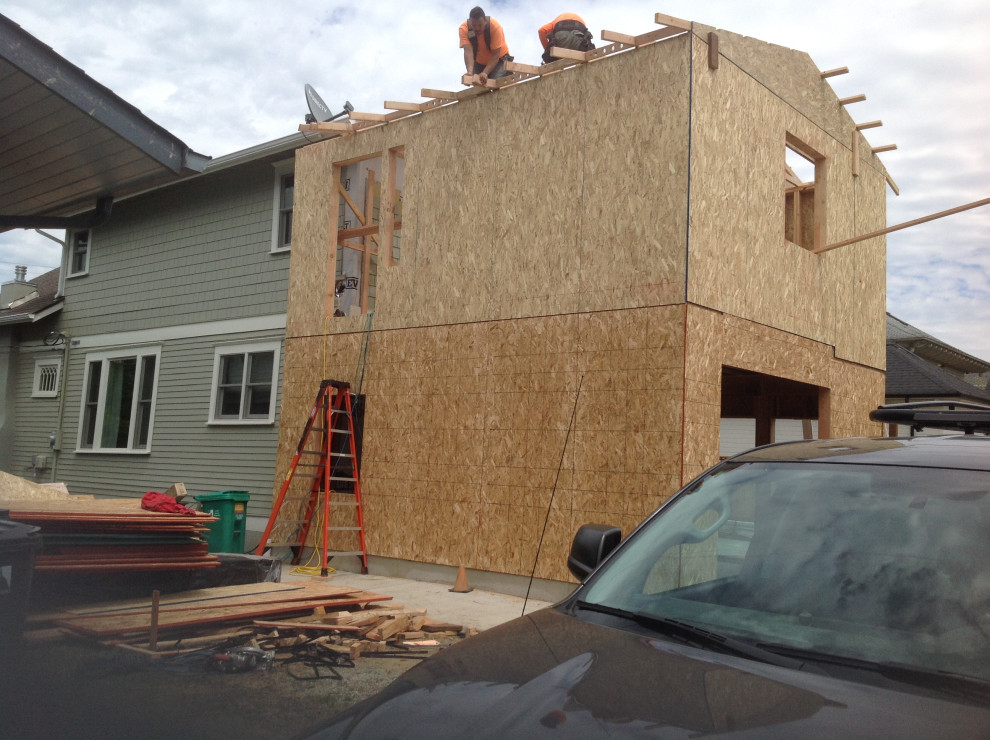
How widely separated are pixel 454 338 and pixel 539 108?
9.41 feet

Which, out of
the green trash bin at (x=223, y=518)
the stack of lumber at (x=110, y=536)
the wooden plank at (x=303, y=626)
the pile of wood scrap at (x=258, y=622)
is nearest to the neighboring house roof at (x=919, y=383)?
the green trash bin at (x=223, y=518)

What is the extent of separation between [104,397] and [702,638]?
16.5 metres

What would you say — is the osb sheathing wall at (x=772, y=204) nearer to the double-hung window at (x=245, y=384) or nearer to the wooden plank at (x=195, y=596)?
the wooden plank at (x=195, y=596)

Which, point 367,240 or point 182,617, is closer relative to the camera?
point 182,617

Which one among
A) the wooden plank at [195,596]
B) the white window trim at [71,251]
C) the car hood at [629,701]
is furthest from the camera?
the white window trim at [71,251]

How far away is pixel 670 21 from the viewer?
8734 millimetres

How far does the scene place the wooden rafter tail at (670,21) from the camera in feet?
28.6

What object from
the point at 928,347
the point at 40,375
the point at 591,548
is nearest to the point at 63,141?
the point at 591,548

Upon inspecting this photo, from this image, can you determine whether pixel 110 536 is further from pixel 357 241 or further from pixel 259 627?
pixel 357 241

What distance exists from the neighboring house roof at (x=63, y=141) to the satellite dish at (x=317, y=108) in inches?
264

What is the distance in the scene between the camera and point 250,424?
555 inches

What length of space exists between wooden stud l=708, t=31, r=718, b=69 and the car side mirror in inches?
285

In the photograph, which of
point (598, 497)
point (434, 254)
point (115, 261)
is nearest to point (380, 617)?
point (598, 497)

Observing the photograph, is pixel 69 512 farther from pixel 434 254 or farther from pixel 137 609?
pixel 434 254
